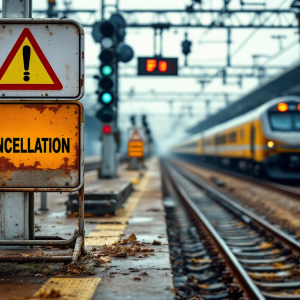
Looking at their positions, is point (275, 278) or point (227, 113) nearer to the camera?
point (275, 278)

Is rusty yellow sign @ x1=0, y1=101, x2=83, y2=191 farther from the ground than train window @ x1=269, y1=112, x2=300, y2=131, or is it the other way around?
train window @ x1=269, y1=112, x2=300, y2=131

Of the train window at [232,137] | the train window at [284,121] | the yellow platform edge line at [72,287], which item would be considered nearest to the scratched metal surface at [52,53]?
the yellow platform edge line at [72,287]

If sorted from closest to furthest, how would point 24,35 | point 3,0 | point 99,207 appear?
point 24,35 → point 3,0 → point 99,207

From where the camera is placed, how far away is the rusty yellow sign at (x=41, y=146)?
12.7 ft

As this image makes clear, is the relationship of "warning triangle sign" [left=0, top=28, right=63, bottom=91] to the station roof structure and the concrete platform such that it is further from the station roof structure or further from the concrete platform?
the station roof structure

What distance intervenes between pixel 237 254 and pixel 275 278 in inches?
48.4

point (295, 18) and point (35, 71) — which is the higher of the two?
point (295, 18)

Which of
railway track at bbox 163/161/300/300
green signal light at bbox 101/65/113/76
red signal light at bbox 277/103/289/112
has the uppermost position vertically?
green signal light at bbox 101/65/113/76

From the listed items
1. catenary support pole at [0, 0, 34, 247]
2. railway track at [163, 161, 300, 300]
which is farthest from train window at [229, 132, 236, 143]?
catenary support pole at [0, 0, 34, 247]

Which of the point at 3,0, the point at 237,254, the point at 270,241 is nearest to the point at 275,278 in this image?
the point at 237,254

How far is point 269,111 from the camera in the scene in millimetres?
16703

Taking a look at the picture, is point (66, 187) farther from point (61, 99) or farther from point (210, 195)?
point (210, 195)

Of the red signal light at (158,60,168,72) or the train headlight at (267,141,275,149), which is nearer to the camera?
the red signal light at (158,60,168,72)

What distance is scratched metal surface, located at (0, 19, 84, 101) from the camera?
12.8ft
